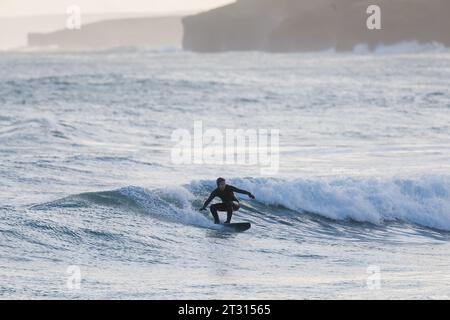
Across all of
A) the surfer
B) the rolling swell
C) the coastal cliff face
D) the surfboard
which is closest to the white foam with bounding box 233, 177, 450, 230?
the rolling swell

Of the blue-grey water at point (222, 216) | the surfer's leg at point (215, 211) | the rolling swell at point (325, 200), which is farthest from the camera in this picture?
the rolling swell at point (325, 200)

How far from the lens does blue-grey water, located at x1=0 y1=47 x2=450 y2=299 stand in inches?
512

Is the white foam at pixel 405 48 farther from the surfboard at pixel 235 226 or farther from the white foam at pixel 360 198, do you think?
the surfboard at pixel 235 226

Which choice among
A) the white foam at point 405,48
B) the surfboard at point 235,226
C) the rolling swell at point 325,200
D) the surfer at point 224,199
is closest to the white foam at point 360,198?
the rolling swell at point 325,200

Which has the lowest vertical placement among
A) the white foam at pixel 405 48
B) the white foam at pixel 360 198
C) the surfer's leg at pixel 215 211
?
the white foam at pixel 360 198

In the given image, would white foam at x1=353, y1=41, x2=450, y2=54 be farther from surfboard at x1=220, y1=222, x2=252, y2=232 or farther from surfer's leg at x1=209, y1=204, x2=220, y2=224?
surfer's leg at x1=209, y1=204, x2=220, y2=224

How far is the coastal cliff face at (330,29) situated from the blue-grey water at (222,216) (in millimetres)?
108812

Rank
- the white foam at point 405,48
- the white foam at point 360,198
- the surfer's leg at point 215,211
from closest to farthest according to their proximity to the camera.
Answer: the surfer's leg at point 215,211 → the white foam at point 360,198 → the white foam at point 405,48

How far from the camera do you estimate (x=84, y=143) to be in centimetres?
2730

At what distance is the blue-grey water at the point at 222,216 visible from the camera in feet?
42.7

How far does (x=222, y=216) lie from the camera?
18.7 meters

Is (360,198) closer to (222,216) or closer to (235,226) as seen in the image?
(222,216)

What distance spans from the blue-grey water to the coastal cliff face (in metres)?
109
